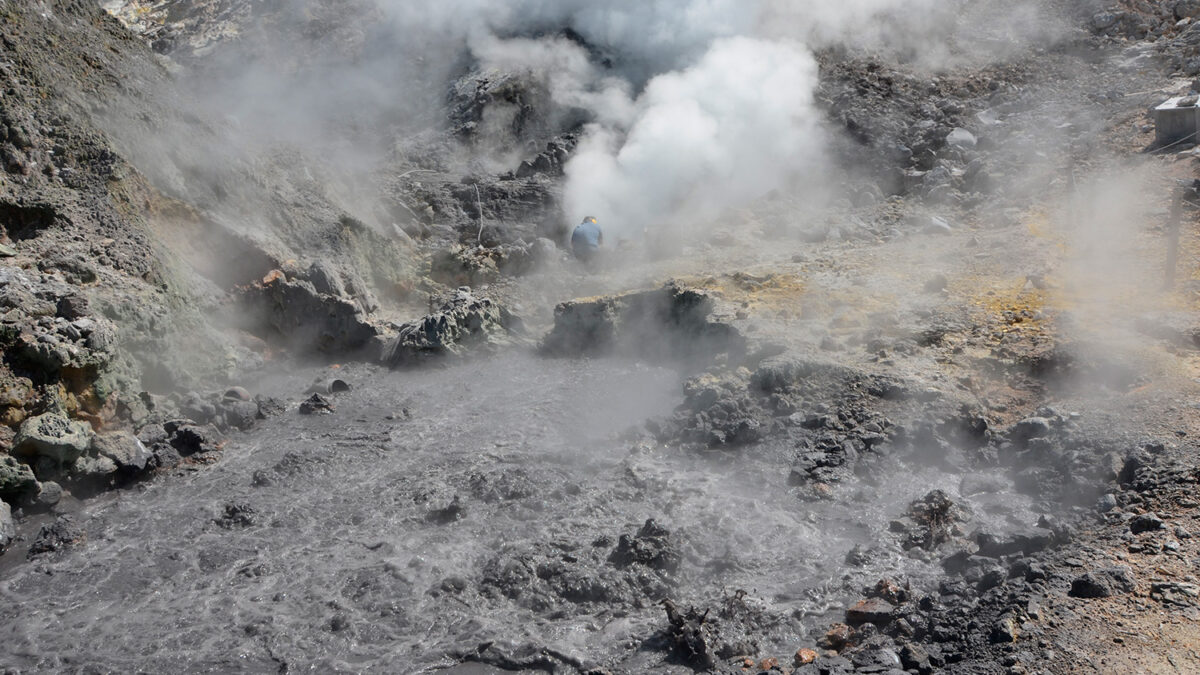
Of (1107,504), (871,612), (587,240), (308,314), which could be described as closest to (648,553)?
(871,612)

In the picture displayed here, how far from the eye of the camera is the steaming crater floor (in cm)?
496

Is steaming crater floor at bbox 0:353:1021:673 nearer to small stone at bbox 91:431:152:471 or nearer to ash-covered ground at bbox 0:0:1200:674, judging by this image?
ash-covered ground at bbox 0:0:1200:674

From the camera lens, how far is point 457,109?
13.4m

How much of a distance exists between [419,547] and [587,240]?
580cm

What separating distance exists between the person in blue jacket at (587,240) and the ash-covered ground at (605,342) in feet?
0.50

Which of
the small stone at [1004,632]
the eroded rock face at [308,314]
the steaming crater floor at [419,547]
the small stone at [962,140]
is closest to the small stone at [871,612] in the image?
the steaming crater floor at [419,547]

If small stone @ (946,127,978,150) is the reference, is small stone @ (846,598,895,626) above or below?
below

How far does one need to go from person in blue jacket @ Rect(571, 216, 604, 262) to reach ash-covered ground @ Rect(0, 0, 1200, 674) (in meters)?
0.15

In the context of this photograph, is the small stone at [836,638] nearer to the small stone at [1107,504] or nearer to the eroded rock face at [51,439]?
the small stone at [1107,504]

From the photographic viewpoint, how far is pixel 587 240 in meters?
10.9

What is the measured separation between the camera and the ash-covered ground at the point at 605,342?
A: 5074mm

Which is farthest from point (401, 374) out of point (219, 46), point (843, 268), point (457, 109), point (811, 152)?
point (219, 46)

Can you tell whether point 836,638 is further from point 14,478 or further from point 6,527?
point 14,478

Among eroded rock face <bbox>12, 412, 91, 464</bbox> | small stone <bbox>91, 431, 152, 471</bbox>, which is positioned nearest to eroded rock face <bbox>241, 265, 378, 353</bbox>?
small stone <bbox>91, 431, 152, 471</bbox>
